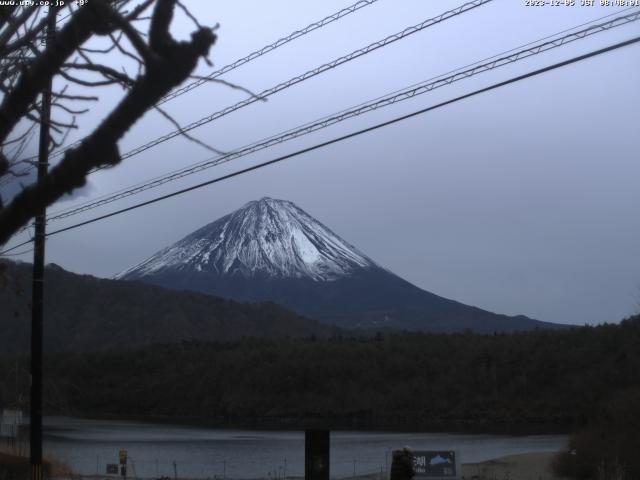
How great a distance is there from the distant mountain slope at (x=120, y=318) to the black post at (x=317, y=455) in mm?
86297

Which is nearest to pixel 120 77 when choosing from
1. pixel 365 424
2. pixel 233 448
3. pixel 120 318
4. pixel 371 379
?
pixel 233 448

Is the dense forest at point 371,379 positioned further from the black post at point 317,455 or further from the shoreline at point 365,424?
the black post at point 317,455

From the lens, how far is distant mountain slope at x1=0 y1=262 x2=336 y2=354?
345 ft

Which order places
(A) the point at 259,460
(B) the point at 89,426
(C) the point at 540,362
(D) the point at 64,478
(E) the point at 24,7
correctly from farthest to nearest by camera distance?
1. (C) the point at 540,362
2. (B) the point at 89,426
3. (A) the point at 259,460
4. (D) the point at 64,478
5. (E) the point at 24,7

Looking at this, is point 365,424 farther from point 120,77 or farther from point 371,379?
point 120,77

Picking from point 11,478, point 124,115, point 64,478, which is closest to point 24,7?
point 124,115

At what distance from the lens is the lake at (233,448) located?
3262 centimetres

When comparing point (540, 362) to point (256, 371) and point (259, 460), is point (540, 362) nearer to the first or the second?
point (256, 371)

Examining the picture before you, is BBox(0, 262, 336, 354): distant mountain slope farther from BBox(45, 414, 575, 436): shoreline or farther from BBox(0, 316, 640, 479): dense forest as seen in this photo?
BBox(45, 414, 575, 436): shoreline

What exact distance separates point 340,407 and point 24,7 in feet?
240

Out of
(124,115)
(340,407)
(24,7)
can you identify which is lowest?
(340,407)

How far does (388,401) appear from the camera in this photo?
77.8 meters

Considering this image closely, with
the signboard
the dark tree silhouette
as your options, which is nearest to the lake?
the signboard

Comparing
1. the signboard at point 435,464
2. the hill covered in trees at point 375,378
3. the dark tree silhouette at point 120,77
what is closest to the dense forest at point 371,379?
the hill covered in trees at point 375,378
